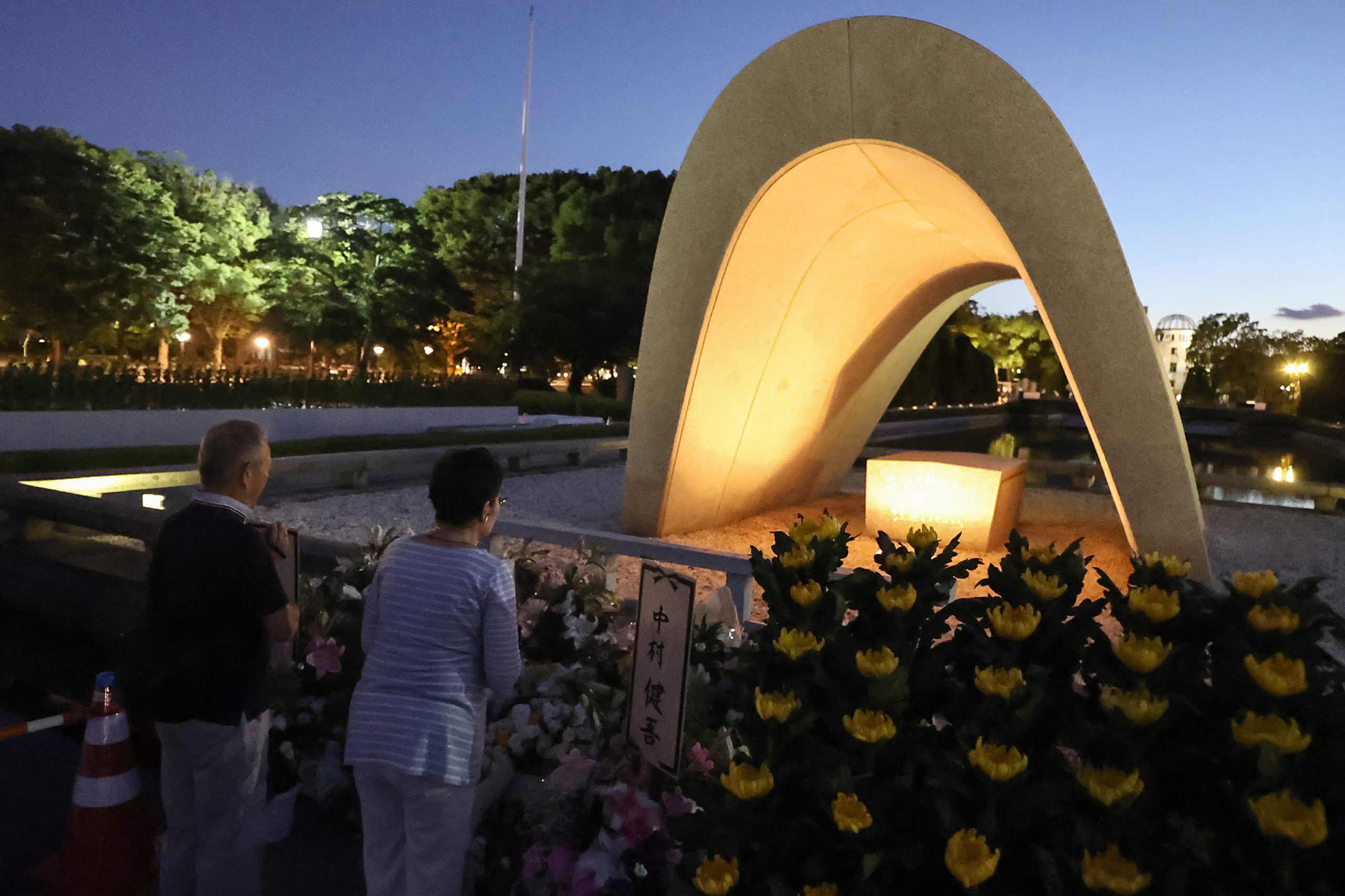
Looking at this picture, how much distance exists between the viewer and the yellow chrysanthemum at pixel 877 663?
1.96m

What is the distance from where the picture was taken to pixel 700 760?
293 centimetres

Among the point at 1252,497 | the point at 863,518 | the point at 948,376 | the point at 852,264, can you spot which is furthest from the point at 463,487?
the point at 948,376

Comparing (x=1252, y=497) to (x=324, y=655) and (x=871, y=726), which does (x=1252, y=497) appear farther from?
(x=871, y=726)

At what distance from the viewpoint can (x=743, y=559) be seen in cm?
562

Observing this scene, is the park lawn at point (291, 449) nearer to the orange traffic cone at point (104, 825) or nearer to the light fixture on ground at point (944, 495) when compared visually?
the light fixture on ground at point (944, 495)

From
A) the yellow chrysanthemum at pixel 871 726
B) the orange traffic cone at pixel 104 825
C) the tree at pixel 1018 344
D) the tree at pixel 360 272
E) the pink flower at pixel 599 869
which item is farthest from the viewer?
the tree at pixel 1018 344

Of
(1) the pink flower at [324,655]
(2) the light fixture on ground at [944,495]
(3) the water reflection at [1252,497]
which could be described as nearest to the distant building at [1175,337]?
(3) the water reflection at [1252,497]

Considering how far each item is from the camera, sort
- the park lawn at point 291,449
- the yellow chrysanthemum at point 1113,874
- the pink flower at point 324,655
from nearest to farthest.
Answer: the yellow chrysanthemum at point 1113,874, the pink flower at point 324,655, the park lawn at point 291,449

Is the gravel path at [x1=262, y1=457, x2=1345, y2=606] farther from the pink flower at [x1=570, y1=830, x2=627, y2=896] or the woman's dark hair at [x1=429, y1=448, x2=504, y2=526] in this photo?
the woman's dark hair at [x1=429, y1=448, x2=504, y2=526]

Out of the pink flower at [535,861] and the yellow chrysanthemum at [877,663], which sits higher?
the yellow chrysanthemum at [877,663]

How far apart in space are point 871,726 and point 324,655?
8.64 ft

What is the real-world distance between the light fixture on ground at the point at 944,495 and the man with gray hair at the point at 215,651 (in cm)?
774

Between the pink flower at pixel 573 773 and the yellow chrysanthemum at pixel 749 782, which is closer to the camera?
the yellow chrysanthemum at pixel 749 782

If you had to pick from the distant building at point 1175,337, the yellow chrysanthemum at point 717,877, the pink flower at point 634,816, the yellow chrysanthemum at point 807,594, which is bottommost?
the pink flower at point 634,816
